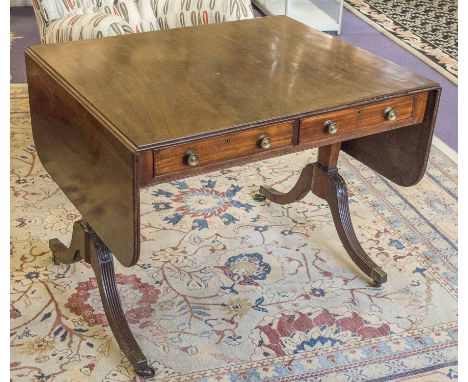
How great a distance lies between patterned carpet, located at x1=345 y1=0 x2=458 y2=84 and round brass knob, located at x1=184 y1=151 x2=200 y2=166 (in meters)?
2.76

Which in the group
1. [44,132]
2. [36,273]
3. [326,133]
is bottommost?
[36,273]

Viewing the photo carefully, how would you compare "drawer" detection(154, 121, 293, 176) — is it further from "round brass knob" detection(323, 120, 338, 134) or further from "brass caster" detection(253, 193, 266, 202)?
"brass caster" detection(253, 193, 266, 202)

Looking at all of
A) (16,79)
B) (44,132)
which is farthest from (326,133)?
(16,79)

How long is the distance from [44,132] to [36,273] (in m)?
0.53

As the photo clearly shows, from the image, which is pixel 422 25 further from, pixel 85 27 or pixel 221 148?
pixel 221 148

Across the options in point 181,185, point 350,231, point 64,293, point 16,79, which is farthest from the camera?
point 16,79

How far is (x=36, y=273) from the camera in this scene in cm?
236

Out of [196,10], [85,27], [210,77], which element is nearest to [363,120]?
[210,77]

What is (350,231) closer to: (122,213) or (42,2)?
(122,213)

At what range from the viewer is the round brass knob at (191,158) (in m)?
1.66

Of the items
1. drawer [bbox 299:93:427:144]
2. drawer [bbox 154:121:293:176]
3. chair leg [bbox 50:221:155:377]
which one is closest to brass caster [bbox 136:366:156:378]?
chair leg [bbox 50:221:155:377]

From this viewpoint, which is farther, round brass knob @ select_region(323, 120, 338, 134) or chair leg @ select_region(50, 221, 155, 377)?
chair leg @ select_region(50, 221, 155, 377)

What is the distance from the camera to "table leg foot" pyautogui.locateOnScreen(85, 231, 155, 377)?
1986mm

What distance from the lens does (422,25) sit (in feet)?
16.5
